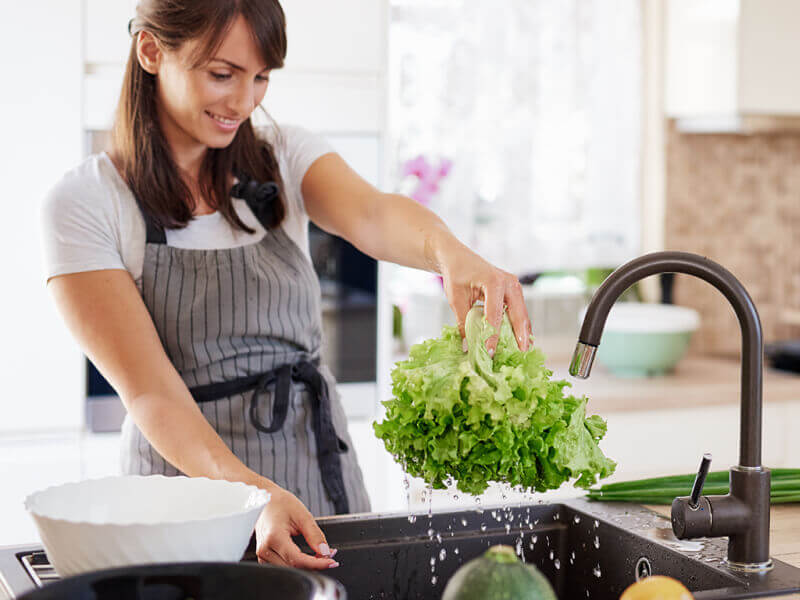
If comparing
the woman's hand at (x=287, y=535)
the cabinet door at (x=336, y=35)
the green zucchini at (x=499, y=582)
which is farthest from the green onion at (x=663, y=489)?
the cabinet door at (x=336, y=35)

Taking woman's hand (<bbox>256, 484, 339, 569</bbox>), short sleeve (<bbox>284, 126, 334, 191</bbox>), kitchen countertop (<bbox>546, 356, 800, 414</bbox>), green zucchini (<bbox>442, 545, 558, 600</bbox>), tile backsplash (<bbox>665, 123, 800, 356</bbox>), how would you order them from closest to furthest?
1. green zucchini (<bbox>442, 545, 558, 600</bbox>)
2. woman's hand (<bbox>256, 484, 339, 569</bbox>)
3. short sleeve (<bbox>284, 126, 334, 191</bbox>)
4. kitchen countertop (<bbox>546, 356, 800, 414</bbox>)
5. tile backsplash (<bbox>665, 123, 800, 356</bbox>)

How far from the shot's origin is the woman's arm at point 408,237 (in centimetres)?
126

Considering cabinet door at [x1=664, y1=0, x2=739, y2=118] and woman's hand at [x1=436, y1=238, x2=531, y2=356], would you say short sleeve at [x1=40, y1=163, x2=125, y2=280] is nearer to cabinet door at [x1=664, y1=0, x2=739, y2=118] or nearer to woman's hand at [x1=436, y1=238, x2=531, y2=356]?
woman's hand at [x1=436, y1=238, x2=531, y2=356]

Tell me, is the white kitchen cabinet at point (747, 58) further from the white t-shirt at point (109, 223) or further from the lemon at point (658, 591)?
the lemon at point (658, 591)

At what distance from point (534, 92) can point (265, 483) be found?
2.47 meters

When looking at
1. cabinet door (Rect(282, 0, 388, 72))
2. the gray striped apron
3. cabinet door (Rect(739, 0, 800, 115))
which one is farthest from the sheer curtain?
the gray striped apron

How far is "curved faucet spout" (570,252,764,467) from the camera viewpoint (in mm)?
1148

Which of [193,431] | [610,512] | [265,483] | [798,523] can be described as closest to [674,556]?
[610,512]

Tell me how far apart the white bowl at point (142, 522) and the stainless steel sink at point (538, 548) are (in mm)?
276

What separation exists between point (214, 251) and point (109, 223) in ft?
0.59

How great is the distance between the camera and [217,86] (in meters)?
1.57

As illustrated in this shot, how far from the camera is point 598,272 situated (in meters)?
3.59

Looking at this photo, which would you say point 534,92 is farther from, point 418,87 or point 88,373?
point 88,373

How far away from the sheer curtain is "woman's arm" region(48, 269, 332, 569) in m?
1.90
